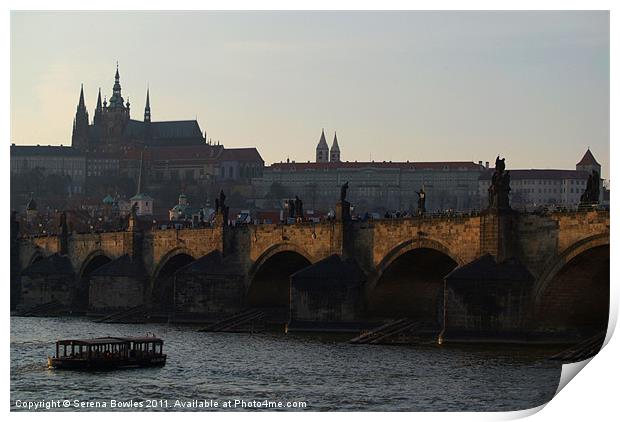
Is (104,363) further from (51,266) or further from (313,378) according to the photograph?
(51,266)

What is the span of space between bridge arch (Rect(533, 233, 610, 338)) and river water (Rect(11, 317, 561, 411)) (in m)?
1.80

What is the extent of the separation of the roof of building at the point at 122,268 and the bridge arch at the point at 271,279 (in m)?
15.2

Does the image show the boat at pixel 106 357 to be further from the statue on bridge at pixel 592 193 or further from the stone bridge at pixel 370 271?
the statue on bridge at pixel 592 193

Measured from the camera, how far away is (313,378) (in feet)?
174

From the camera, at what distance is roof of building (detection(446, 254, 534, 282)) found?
6012 centimetres

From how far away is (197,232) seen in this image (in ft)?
302

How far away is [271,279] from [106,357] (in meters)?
27.2

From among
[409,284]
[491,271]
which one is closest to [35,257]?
[409,284]

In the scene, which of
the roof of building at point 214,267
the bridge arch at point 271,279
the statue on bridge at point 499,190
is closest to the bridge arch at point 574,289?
the statue on bridge at point 499,190
